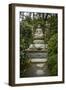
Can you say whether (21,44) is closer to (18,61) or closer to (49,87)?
(18,61)

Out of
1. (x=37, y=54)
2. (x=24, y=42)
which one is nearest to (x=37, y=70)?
(x=37, y=54)

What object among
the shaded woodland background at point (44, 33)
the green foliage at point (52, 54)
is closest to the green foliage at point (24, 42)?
the shaded woodland background at point (44, 33)

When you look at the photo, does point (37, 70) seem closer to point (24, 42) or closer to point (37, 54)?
point (37, 54)

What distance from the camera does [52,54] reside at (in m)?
→ 2.05

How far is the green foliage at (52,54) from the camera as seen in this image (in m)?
2.04

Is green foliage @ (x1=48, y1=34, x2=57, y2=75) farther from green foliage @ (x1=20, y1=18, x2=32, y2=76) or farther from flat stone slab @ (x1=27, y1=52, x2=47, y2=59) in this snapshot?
green foliage @ (x1=20, y1=18, x2=32, y2=76)

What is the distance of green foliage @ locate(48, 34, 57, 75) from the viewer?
204cm

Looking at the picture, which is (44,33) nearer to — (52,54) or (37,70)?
(52,54)

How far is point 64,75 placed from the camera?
2088mm

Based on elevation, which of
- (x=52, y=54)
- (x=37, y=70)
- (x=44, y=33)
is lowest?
(x=37, y=70)

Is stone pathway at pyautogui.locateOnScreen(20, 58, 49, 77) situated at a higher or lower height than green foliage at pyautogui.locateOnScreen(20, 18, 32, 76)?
lower

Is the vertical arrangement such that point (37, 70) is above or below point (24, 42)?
below

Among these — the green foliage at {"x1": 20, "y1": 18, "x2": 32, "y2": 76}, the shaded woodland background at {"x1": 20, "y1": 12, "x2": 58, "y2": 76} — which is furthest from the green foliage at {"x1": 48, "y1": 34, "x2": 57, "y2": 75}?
the green foliage at {"x1": 20, "y1": 18, "x2": 32, "y2": 76}

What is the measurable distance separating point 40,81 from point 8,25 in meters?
0.47
